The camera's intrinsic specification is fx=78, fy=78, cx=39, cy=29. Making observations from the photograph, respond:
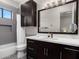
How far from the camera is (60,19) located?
2.31 m

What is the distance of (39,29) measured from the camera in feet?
9.62

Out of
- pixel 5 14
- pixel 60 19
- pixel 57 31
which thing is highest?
pixel 5 14

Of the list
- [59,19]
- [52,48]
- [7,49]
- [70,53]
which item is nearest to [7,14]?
[7,49]

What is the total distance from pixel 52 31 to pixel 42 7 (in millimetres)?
974

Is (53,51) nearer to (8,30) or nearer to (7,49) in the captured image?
(7,49)

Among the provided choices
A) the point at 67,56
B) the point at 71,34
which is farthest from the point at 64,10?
the point at 67,56

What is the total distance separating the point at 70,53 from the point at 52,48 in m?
0.44

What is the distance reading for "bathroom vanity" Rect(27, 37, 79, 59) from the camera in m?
1.48

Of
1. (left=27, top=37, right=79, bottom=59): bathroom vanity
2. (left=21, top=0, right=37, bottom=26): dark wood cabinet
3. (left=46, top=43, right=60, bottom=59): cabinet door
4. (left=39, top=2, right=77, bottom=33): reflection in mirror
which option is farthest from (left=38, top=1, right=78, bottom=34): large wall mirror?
(left=46, top=43, right=60, bottom=59): cabinet door

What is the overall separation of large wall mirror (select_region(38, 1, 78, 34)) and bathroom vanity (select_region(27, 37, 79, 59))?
0.46 m

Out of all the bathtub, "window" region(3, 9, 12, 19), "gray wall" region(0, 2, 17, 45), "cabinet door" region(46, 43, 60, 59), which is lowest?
the bathtub

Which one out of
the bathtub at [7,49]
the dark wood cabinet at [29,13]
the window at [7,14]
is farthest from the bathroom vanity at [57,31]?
the window at [7,14]

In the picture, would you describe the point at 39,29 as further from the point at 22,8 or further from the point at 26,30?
the point at 22,8

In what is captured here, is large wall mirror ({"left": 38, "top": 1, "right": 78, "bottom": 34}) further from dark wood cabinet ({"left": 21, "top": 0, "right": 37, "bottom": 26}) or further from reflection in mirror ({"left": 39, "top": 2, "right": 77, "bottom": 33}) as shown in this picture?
dark wood cabinet ({"left": 21, "top": 0, "right": 37, "bottom": 26})
